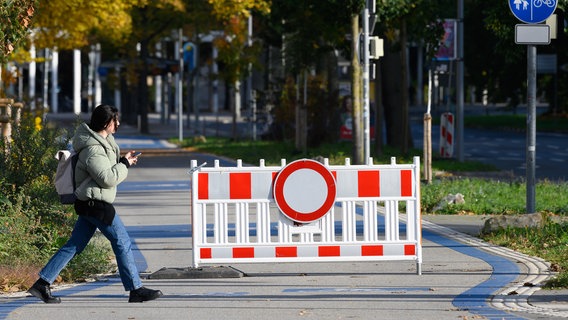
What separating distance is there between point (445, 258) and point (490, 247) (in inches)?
42.2

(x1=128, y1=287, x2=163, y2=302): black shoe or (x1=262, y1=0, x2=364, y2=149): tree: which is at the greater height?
(x1=262, y1=0, x2=364, y2=149): tree

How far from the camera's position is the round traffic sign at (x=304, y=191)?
1167 centimetres

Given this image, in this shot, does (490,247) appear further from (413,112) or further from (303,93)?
(413,112)

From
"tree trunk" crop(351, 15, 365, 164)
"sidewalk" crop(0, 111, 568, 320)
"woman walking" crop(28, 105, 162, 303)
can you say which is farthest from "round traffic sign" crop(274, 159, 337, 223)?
"tree trunk" crop(351, 15, 365, 164)

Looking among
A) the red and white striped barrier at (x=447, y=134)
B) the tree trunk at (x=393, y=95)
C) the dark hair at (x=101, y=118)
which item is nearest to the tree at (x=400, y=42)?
the tree trunk at (x=393, y=95)

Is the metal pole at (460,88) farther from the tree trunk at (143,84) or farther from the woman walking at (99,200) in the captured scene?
the tree trunk at (143,84)

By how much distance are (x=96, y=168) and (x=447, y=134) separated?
23319 millimetres

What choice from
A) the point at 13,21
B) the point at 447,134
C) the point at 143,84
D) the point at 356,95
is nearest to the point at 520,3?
the point at 13,21

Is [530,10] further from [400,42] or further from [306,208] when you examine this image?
[400,42]

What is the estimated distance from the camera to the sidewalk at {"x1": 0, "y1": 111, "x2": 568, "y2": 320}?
9688 millimetres

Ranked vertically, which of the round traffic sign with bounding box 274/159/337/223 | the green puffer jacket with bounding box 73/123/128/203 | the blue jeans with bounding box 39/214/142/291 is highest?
the green puffer jacket with bounding box 73/123/128/203

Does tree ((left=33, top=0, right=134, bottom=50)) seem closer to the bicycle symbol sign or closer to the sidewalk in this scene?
the bicycle symbol sign

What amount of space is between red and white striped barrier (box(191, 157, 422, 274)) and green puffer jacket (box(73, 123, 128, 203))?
142cm

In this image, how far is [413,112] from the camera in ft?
295
